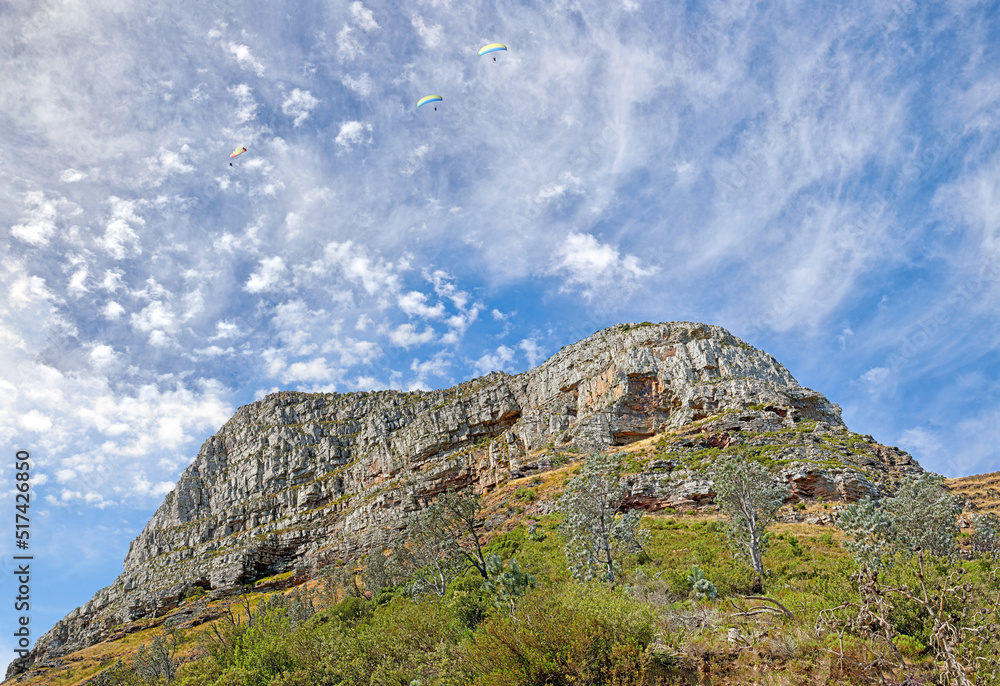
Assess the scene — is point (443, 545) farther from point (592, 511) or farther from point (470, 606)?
point (470, 606)

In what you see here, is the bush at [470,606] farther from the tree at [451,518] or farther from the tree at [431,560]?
the tree at [431,560]

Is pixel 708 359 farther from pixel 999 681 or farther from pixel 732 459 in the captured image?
pixel 999 681

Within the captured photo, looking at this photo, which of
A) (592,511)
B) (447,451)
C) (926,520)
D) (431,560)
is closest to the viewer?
(926,520)

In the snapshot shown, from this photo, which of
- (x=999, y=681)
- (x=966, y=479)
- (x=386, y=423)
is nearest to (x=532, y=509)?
(x=999, y=681)

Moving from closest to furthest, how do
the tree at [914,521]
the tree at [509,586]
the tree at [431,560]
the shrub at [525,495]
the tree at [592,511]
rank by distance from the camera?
the tree at [509,586]
the tree at [914,521]
the tree at [592,511]
the tree at [431,560]
the shrub at [525,495]

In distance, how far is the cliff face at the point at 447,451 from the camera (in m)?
54.0

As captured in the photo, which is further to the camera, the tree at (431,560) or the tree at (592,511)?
the tree at (431,560)

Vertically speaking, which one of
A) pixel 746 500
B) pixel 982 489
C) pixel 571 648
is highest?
pixel 746 500

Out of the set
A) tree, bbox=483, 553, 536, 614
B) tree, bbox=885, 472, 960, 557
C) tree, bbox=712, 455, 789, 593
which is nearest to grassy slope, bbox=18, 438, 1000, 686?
tree, bbox=712, 455, 789, 593

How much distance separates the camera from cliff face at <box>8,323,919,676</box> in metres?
54.0

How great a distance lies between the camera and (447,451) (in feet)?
308

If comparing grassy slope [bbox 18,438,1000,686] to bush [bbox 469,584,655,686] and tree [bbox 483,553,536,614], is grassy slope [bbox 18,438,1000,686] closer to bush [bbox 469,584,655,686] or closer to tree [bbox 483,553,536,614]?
bush [bbox 469,584,655,686]

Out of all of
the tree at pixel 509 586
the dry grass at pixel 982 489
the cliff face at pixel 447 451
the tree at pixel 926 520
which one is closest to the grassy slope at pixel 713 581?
the dry grass at pixel 982 489

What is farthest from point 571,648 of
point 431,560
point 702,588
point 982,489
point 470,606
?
point 982,489
